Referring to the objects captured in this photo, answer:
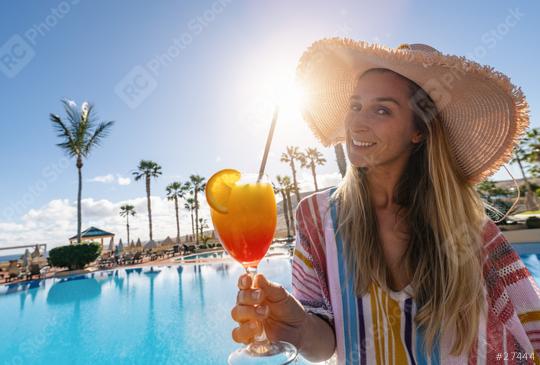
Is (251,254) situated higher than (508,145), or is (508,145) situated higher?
(508,145)

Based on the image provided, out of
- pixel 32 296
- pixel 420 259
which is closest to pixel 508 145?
pixel 420 259

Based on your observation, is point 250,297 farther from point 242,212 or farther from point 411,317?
point 411,317

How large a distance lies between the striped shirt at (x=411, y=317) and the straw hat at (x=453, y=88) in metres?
0.43

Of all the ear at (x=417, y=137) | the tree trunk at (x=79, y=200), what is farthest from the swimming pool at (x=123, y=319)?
the tree trunk at (x=79, y=200)

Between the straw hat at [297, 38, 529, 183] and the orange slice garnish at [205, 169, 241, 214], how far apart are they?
0.70 metres

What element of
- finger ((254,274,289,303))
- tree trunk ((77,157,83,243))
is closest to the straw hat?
finger ((254,274,289,303))

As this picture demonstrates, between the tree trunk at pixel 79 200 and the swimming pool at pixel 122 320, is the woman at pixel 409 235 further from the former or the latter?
the tree trunk at pixel 79 200

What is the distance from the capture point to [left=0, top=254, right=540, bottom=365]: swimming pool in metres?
6.43

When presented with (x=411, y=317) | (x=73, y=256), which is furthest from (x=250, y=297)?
Result: (x=73, y=256)

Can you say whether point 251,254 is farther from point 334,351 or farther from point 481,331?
point 481,331

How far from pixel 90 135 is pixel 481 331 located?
2492 centimetres

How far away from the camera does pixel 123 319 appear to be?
8.84 m

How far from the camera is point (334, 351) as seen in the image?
1201 millimetres

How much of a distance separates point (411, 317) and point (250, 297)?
65cm
